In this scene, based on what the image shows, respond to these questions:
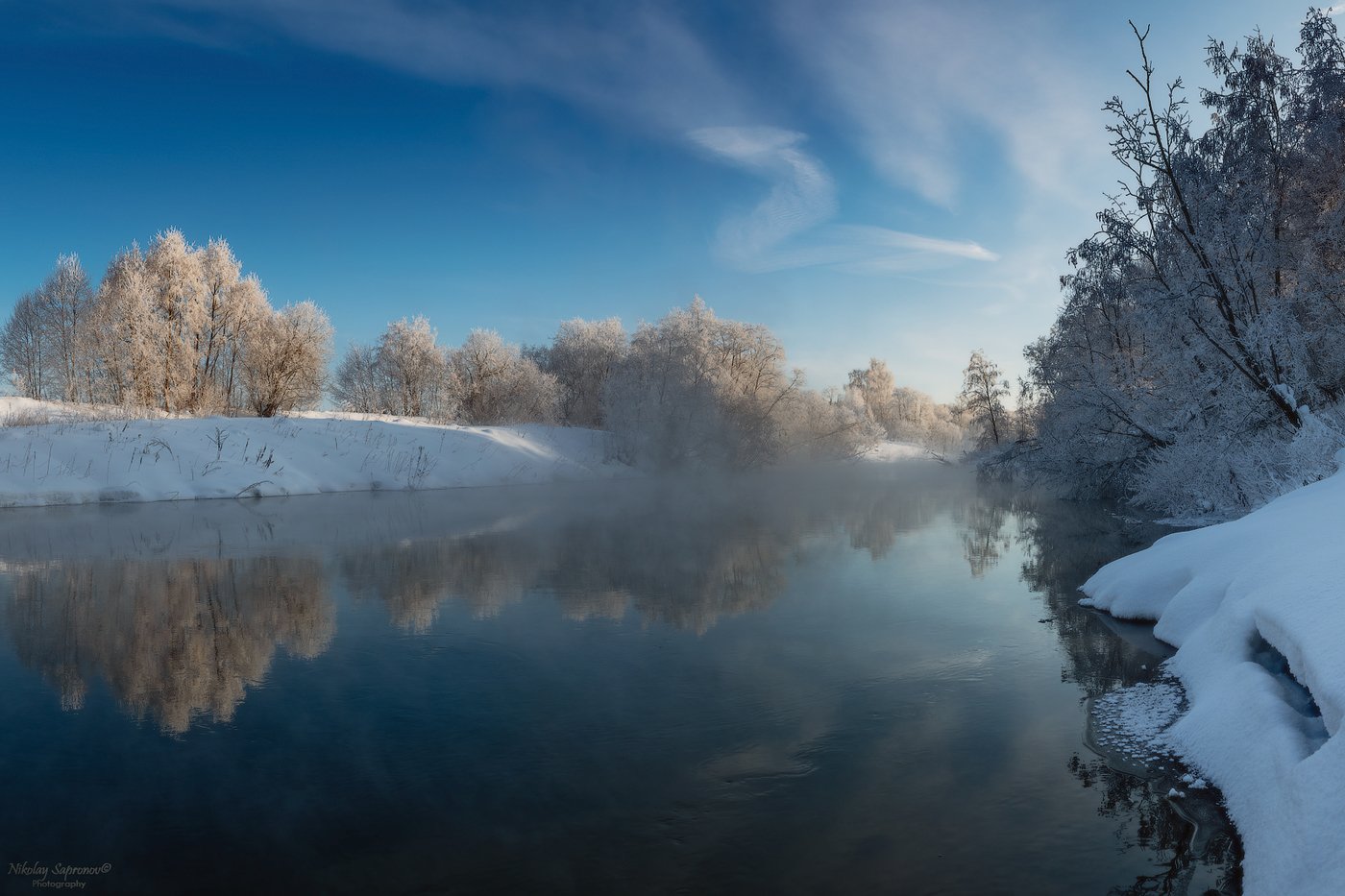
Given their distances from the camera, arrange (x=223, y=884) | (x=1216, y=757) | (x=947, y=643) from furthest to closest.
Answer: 1. (x=947, y=643)
2. (x=1216, y=757)
3. (x=223, y=884)

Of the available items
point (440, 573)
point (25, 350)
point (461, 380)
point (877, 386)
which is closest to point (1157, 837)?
point (440, 573)

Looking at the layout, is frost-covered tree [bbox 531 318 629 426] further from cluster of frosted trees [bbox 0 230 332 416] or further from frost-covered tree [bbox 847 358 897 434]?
frost-covered tree [bbox 847 358 897 434]

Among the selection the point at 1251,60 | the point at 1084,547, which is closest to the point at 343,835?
the point at 1084,547

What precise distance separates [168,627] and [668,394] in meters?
32.0

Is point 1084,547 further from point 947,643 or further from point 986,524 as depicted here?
point 947,643

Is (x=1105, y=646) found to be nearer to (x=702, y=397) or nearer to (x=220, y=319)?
(x=702, y=397)

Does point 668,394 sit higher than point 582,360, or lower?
lower

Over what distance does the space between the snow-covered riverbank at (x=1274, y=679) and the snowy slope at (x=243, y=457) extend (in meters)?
25.6

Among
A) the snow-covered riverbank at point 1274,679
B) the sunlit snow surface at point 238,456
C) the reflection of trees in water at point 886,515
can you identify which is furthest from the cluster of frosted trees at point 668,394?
the snow-covered riverbank at point 1274,679

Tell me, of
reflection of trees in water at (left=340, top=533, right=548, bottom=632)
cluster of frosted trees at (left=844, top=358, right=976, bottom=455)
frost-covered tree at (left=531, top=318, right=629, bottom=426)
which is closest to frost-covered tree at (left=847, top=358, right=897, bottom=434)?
cluster of frosted trees at (left=844, top=358, right=976, bottom=455)

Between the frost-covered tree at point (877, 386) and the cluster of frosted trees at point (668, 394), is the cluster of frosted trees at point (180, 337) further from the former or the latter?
the frost-covered tree at point (877, 386)

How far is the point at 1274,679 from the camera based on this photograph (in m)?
4.76

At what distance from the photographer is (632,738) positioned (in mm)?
5207

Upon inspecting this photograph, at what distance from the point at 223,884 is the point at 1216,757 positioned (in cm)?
530
